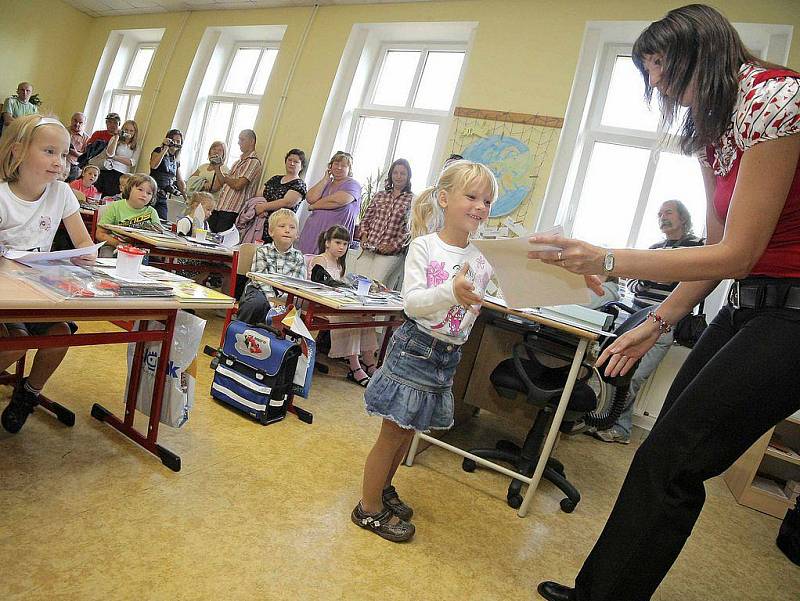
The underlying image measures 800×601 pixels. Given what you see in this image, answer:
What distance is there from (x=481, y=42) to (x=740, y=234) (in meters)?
4.66

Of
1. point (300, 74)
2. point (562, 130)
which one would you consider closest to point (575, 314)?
point (562, 130)

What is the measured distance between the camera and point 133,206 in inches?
141

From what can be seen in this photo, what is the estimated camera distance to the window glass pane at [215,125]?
713 cm

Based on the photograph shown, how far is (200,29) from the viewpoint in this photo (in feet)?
23.3

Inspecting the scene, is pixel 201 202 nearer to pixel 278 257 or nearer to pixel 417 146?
pixel 278 257

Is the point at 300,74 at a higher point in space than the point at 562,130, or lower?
higher

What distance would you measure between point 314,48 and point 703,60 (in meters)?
5.76

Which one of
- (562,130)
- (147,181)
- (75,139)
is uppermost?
(562,130)

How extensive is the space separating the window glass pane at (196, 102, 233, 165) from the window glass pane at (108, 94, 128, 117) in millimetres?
2101

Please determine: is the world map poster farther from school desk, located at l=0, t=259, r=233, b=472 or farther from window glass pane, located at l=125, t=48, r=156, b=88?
window glass pane, located at l=125, t=48, r=156, b=88

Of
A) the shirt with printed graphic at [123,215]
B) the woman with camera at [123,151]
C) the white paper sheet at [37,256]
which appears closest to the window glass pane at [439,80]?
the shirt with printed graphic at [123,215]


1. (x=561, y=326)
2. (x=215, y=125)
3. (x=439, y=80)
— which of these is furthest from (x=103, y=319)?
(x=215, y=125)

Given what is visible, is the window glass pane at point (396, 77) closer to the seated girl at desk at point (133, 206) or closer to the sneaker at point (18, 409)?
the seated girl at desk at point (133, 206)

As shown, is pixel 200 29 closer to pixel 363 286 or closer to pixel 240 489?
pixel 363 286
